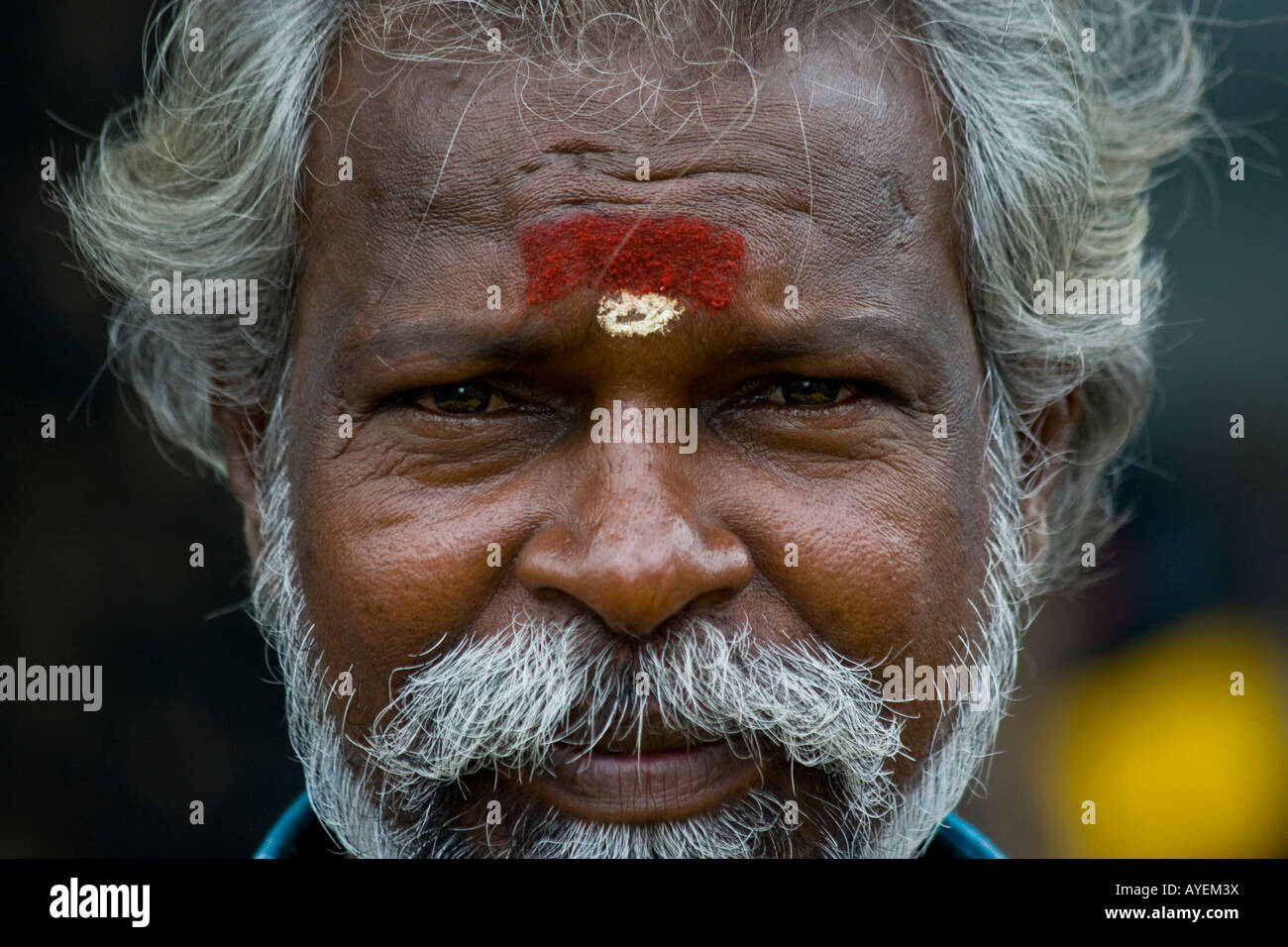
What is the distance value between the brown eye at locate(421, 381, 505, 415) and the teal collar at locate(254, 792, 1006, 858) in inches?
39.8

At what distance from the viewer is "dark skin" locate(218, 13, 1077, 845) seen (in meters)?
1.98

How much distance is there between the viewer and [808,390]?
83.5 inches

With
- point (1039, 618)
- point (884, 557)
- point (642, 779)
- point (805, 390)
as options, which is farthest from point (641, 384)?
point (1039, 618)

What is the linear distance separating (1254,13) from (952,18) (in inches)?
87.3

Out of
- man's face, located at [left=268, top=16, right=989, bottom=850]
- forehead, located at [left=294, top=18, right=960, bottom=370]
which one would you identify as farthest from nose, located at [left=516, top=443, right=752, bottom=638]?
forehead, located at [left=294, top=18, right=960, bottom=370]

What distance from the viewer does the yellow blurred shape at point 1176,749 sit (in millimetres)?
4184

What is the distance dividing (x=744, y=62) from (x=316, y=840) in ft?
6.03

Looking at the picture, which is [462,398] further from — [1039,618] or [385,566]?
[1039,618]

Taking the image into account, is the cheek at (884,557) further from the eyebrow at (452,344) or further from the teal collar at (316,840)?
the teal collar at (316,840)

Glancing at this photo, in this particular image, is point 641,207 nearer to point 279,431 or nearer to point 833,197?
point 833,197

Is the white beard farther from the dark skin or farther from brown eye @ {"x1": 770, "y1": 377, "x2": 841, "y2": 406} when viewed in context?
brown eye @ {"x1": 770, "y1": 377, "x2": 841, "y2": 406}

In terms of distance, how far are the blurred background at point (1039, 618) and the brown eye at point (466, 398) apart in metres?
1.88

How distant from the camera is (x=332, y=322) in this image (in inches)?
85.4

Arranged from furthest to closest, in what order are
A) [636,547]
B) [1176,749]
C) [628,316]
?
[1176,749], [628,316], [636,547]
